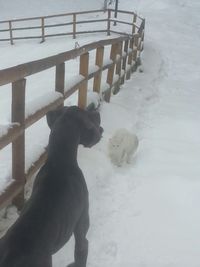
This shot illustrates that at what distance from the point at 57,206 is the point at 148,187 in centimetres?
231

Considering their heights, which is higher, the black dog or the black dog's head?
the black dog's head

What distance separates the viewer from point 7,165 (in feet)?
13.1

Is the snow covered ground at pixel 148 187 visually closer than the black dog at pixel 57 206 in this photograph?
No

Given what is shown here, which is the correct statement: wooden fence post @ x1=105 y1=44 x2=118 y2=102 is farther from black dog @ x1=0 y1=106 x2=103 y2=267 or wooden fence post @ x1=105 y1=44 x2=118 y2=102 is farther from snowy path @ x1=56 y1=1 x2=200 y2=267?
black dog @ x1=0 y1=106 x2=103 y2=267

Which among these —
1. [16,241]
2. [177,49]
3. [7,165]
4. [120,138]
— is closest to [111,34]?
[177,49]

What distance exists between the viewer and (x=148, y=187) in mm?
4746

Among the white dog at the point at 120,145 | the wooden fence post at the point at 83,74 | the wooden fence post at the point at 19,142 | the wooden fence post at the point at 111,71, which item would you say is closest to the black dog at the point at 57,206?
the wooden fence post at the point at 19,142

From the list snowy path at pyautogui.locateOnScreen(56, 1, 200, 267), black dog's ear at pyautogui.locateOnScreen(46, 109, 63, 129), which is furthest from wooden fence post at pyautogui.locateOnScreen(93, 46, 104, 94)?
black dog's ear at pyautogui.locateOnScreen(46, 109, 63, 129)

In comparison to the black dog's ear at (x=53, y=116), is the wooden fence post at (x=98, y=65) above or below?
below

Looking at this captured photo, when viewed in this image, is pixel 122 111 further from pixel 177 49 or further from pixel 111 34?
pixel 111 34

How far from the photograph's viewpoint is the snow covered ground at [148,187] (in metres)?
3.65

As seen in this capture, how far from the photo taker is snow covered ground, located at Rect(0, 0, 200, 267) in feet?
12.0

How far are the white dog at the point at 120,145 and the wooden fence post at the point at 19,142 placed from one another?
63.1 inches

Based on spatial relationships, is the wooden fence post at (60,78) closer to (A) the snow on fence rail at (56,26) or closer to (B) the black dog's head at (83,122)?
(B) the black dog's head at (83,122)
